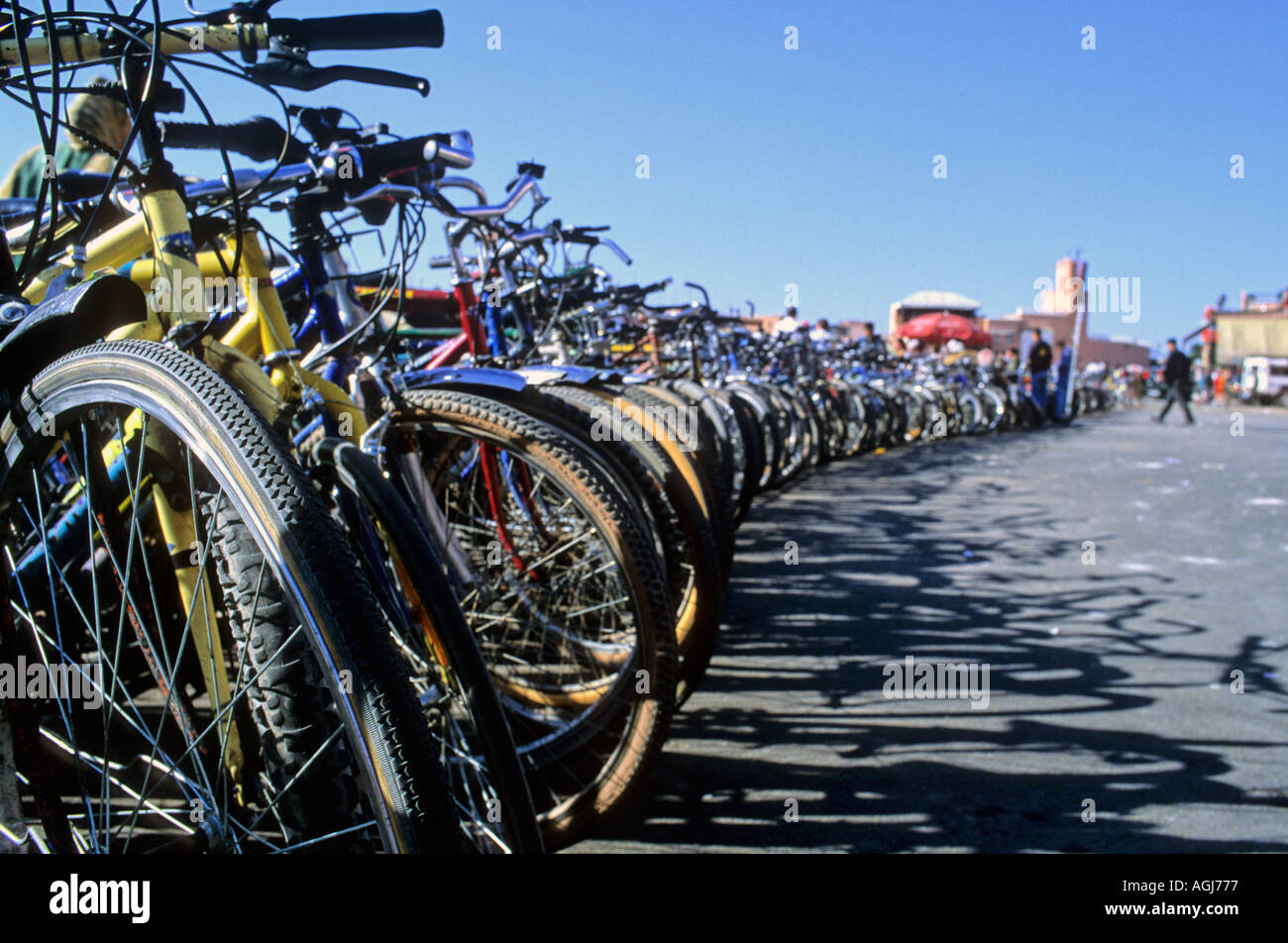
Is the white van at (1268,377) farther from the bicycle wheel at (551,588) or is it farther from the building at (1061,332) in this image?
the bicycle wheel at (551,588)

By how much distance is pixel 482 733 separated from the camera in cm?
134

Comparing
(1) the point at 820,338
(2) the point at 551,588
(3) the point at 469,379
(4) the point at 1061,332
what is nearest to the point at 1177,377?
(1) the point at 820,338

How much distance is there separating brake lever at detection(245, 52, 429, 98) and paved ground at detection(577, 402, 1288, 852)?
164 cm

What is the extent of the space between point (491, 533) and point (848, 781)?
3.96 feet

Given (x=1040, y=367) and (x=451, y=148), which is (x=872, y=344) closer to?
(x=1040, y=367)

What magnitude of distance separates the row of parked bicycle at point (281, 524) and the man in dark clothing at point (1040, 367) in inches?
676

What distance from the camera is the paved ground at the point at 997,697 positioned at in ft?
7.09

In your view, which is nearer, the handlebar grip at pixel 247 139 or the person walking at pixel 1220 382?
the handlebar grip at pixel 247 139

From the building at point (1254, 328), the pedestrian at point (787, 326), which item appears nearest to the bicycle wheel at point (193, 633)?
the pedestrian at point (787, 326)

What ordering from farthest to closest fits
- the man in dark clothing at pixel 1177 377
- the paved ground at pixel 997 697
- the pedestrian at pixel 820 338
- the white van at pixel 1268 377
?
the white van at pixel 1268 377, the man in dark clothing at pixel 1177 377, the pedestrian at pixel 820 338, the paved ground at pixel 997 697

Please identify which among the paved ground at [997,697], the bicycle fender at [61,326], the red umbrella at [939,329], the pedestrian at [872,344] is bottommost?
the paved ground at [997,697]
